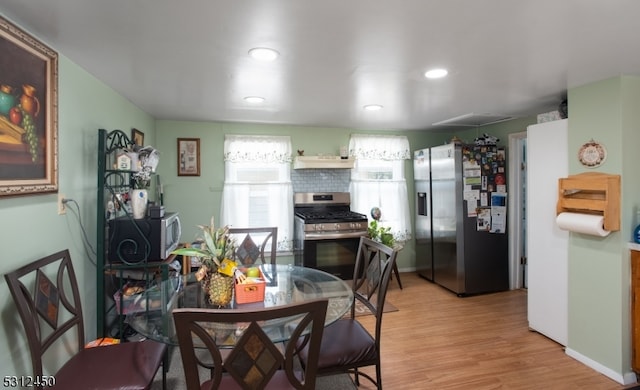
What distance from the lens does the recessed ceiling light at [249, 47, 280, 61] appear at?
1.79 m

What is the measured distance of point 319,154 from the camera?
4.35 metres

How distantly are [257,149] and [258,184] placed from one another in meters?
0.43

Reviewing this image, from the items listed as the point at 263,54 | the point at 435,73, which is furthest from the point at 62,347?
the point at 435,73

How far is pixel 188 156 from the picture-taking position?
13.0 feet

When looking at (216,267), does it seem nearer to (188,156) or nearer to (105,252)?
(105,252)

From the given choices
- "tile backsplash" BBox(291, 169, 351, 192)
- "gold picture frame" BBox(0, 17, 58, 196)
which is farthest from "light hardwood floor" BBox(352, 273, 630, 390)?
"gold picture frame" BBox(0, 17, 58, 196)

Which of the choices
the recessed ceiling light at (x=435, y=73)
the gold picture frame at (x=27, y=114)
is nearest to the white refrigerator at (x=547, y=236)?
the recessed ceiling light at (x=435, y=73)

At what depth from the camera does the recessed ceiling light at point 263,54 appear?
179 centimetres

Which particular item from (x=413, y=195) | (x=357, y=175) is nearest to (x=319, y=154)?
(x=357, y=175)

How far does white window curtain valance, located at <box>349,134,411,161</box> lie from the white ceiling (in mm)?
1506

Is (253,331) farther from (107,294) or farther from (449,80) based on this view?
(449,80)

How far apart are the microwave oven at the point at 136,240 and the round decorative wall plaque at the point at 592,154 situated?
3.02 meters

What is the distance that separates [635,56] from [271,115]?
9.41 ft

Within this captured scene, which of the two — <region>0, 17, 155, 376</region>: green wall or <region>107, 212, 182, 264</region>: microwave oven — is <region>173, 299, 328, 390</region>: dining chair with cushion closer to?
<region>0, 17, 155, 376</region>: green wall
